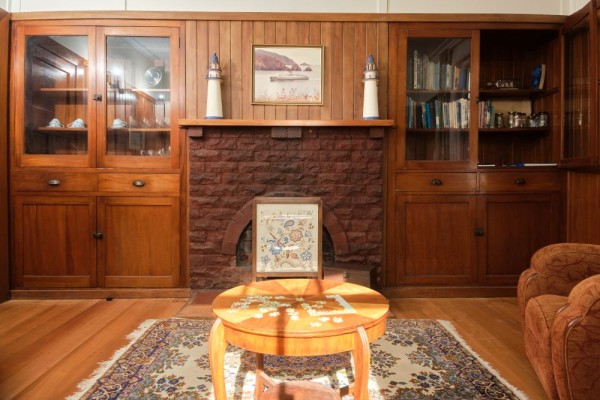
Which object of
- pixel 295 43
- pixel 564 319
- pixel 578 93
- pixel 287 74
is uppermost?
pixel 295 43

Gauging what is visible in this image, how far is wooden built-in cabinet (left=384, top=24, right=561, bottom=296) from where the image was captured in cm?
335

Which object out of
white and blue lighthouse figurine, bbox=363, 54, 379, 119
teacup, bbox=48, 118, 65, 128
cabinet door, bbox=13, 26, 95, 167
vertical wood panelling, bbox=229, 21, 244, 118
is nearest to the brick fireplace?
white and blue lighthouse figurine, bbox=363, 54, 379, 119

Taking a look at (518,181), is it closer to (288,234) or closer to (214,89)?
(288,234)

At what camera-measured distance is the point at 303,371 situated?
6.52 feet

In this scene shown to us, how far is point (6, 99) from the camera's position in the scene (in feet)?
10.7

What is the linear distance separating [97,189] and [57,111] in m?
0.75

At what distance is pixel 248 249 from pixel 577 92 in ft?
Result: 9.31

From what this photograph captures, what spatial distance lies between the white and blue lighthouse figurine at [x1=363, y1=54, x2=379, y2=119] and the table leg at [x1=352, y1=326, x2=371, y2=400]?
87.3 inches

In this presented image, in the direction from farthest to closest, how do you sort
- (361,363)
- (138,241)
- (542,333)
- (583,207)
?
(138,241)
(583,207)
(542,333)
(361,363)

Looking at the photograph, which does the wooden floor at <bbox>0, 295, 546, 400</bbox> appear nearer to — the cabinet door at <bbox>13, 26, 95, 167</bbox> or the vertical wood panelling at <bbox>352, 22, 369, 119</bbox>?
the cabinet door at <bbox>13, 26, 95, 167</bbox>

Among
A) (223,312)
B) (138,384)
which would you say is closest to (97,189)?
(138,384)

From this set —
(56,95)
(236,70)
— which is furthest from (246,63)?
(56,95)

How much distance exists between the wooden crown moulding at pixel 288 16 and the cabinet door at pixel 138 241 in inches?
57.8

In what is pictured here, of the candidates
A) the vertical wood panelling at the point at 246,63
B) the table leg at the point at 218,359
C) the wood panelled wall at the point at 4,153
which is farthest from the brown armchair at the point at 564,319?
the wood panelled wall at the point at 4,153
